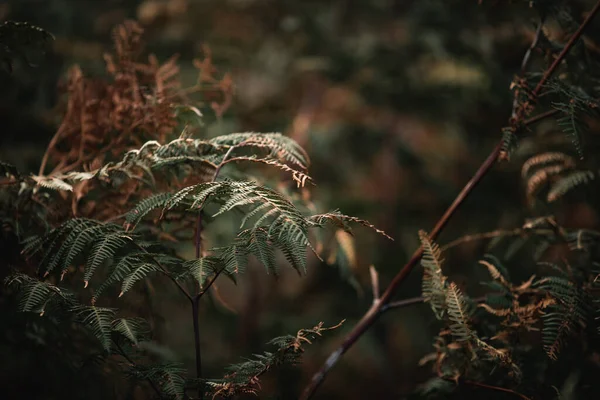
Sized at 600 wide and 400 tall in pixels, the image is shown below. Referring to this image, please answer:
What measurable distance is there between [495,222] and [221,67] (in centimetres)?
186

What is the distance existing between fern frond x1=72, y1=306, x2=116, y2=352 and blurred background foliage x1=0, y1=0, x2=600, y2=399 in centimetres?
117

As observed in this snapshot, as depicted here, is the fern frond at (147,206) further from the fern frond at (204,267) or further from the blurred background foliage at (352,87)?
the blurred background foliage at (352,87)

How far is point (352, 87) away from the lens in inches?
127

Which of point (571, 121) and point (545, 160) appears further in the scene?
point (545, 160)

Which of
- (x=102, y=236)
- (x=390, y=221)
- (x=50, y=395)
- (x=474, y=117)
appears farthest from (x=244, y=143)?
(x=390, y=221)

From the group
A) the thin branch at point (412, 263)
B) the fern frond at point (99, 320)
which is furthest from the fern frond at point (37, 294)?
the thin branch at point (412, 263)

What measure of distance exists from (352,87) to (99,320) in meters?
2.63

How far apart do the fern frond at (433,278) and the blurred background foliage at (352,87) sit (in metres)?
0.96

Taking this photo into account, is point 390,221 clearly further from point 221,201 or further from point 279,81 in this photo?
point 221,201

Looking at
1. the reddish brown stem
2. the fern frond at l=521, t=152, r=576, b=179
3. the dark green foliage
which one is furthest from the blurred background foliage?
the reddish brown stem

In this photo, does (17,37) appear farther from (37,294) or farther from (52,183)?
(37,294)

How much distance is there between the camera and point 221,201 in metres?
1.03

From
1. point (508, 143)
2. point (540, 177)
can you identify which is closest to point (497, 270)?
point (508, 143)

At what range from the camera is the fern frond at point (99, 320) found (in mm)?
858
